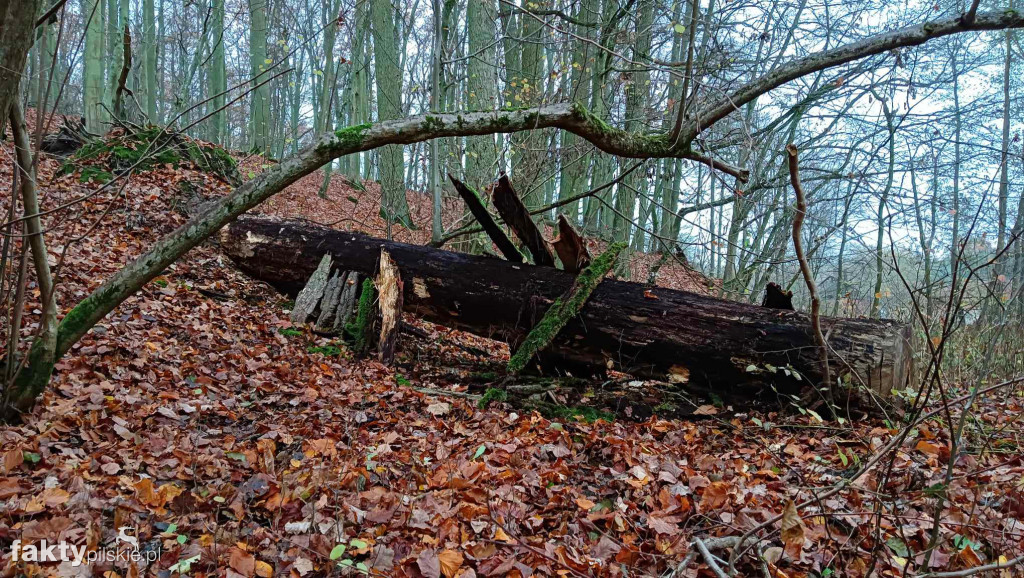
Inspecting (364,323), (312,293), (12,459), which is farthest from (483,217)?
(12,459)

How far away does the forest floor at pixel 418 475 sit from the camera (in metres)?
2.30

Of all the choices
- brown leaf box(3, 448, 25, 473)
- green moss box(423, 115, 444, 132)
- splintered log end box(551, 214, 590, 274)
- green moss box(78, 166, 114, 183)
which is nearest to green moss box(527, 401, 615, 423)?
splintered log end box(551, 214, 590, 274)

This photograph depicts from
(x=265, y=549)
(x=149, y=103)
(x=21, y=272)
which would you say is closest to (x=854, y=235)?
(x=265, y=549)

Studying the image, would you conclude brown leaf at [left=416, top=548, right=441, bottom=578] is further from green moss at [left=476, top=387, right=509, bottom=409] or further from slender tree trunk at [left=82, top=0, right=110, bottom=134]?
slender tree trunk at [left=82, top=0, right=110, bottom=134]

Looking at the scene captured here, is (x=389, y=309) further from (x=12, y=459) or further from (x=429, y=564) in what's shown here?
(x=429, y=564)

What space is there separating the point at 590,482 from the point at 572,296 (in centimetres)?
200

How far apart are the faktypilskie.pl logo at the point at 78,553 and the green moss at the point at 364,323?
3296mm

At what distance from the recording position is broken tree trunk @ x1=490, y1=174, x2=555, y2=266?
16.1 feet

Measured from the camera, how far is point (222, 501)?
268 cm

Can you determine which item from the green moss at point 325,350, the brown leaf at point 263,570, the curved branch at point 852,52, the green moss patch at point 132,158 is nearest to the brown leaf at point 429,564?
the brown leaf at point 263,570

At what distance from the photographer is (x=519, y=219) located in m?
5.15

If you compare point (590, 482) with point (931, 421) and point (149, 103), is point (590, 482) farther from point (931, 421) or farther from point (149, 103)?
point (149, 103)

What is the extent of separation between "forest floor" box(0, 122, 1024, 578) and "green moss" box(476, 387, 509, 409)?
0.27ft

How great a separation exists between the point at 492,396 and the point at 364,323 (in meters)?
1.86
